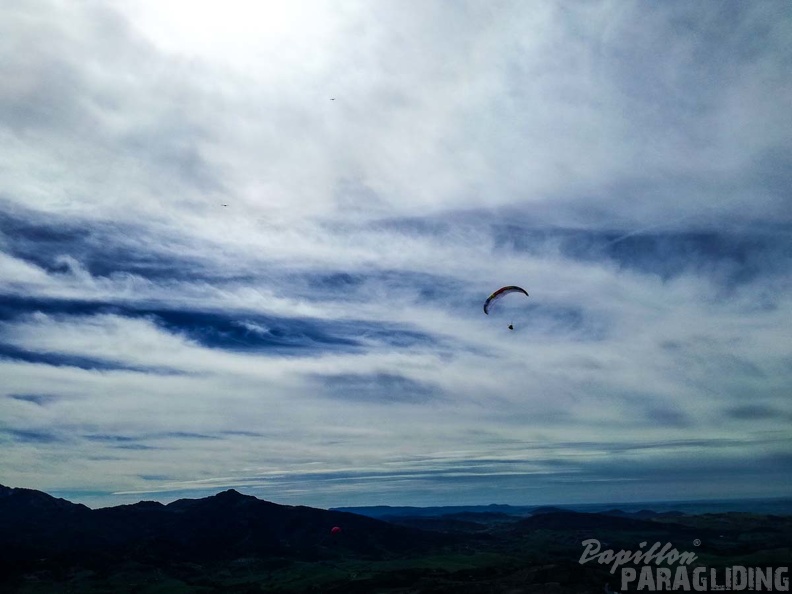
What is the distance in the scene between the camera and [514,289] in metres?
110
